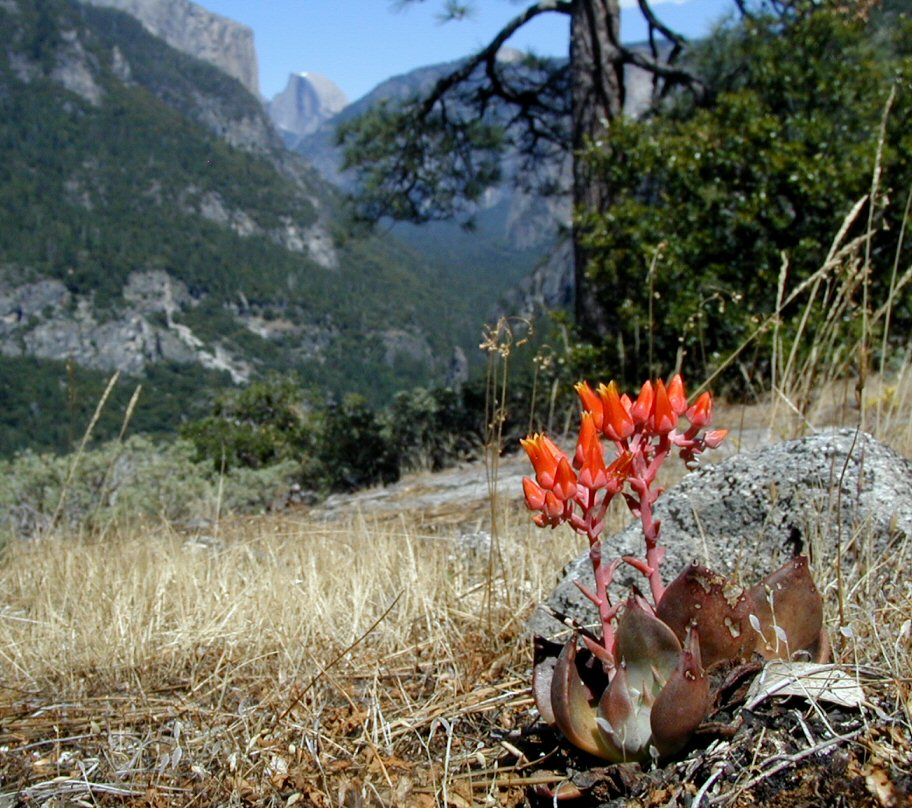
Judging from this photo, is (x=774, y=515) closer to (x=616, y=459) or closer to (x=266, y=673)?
(x=616, y=459)

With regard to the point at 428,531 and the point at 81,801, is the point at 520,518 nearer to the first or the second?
the point at 428,531

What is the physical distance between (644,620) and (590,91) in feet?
26.4

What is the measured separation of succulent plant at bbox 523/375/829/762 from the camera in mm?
1304

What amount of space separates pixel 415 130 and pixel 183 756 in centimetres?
946

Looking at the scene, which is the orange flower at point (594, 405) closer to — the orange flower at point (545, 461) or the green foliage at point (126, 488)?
the orange flower at point (545, 461)

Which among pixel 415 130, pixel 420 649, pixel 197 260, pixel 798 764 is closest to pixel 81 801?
pixel 420 649

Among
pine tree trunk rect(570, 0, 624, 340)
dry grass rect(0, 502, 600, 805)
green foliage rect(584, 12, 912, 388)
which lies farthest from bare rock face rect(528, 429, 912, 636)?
pine tree trunk rect(570, 0, 624, 340)

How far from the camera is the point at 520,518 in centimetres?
343

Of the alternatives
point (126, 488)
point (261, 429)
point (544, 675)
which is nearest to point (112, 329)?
point (261, 429)

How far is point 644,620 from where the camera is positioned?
4.33ft

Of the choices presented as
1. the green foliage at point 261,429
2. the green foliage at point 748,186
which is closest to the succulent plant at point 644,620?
the green foliage at point 748,186

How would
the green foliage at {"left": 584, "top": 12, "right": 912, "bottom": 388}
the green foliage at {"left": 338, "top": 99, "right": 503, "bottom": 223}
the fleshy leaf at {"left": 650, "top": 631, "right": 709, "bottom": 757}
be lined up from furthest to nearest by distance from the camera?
the green foliage at {"left": 338, "top": 99, "right": 503, "bottom": 223} < the green foliage at {"left": 584, "top": 12, "right": 912, "bottom": 388} < the fleshy leaf at {"left": 650, "top": 631, "right": 709, "bottom": 757}

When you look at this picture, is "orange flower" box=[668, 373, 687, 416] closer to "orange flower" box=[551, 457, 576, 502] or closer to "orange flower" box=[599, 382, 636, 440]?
"orange flower" box=[599, 382, 636, 440]

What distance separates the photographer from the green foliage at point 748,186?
22.3 ft
